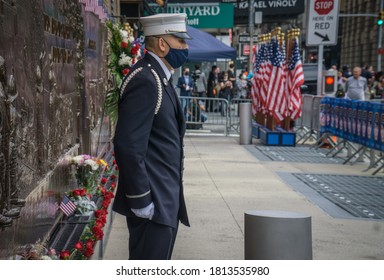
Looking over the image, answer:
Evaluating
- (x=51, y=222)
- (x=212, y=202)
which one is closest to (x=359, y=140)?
(x=212, y=202)

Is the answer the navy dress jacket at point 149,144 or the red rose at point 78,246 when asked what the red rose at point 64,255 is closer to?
the red rose at point 78,246

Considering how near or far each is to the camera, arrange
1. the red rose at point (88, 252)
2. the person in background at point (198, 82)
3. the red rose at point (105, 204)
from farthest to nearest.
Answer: the person in background at point (198, 82)
the red rose at point (105, 204)
the red rose at point (88, 252)

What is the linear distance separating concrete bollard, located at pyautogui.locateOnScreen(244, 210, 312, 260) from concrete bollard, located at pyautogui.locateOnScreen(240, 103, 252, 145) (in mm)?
12951

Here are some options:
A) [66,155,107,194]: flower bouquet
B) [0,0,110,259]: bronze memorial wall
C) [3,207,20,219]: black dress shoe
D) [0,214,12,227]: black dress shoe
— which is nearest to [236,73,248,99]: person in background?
[0,0,110,259]: bronze memorial wall

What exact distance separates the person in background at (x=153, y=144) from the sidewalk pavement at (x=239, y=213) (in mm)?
2605

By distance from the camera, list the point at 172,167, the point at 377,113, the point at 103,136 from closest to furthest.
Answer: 1. the point at 172,167
2. the point at 103,136
3. the point at 377,113

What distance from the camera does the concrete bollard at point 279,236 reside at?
4516 mm

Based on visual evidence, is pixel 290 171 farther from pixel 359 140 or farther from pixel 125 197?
pixel 125 197

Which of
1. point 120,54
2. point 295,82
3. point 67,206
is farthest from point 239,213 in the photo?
point 295,82

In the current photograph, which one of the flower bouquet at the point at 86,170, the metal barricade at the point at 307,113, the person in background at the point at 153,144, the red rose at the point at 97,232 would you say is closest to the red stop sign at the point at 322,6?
the metal barricade at the point at 307,113

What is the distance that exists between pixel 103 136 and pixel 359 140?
5290 millimetres

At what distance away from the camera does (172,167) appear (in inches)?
158

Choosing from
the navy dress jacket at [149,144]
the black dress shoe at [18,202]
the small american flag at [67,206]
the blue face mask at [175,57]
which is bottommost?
the small american flag at [67,206]

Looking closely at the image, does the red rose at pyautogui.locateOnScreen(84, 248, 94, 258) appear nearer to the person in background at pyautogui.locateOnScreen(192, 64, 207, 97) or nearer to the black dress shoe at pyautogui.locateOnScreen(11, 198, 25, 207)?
the black dress shoe at pyautogui.locateOnScreen(11, 198, 25, 207)
